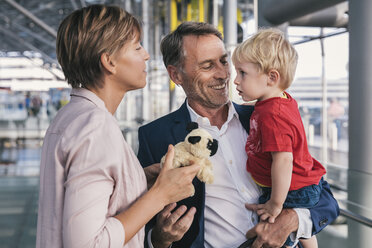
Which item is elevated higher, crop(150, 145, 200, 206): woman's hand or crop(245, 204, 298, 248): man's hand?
crop(150, 145, 200, 206): woman's hand

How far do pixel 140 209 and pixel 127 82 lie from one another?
1.51 ft

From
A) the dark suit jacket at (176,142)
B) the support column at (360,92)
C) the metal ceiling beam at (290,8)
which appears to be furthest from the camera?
the metal ceiling beam at (290,8)

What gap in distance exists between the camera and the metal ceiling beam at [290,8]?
484 cm

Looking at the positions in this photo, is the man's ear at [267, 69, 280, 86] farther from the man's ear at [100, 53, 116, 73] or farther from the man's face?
the man's ear at [100, 53, 116, 73]

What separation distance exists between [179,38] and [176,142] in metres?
0.63

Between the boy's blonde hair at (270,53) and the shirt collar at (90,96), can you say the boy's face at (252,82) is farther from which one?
the shirt collar at (90,96)

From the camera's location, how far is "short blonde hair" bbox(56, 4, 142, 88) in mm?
1322

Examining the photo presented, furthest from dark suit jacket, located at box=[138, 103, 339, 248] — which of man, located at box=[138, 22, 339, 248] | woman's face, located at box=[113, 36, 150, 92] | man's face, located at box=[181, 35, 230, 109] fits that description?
woman's face, located at box=[113, 36, 150, 92]

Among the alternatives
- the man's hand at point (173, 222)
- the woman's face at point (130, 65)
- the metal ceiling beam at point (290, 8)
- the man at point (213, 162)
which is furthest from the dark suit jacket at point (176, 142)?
the metal ceiling beam at point (290, 8)

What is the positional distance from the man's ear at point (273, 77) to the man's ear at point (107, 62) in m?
0.71

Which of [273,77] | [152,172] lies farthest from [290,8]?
[152,172]

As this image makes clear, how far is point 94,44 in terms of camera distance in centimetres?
132

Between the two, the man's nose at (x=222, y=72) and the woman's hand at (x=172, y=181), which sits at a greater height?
the man's nose at (x=222, y=72)

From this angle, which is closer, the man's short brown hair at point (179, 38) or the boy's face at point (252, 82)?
the boy's face at point (252, 82)
